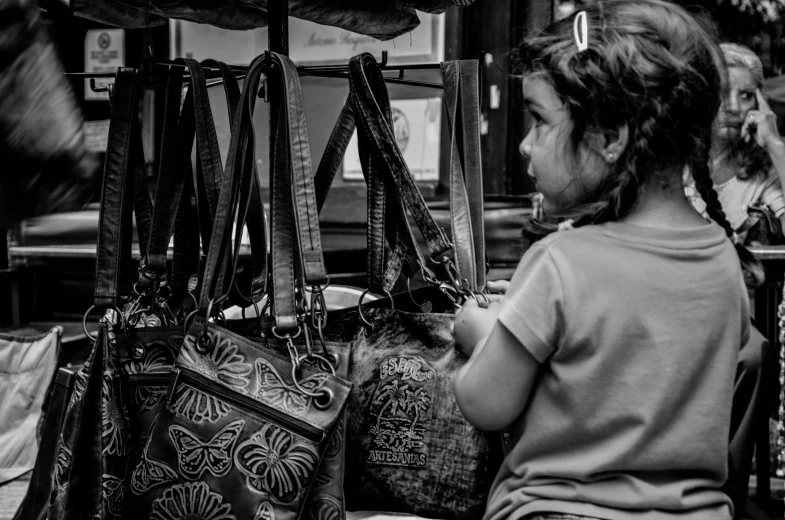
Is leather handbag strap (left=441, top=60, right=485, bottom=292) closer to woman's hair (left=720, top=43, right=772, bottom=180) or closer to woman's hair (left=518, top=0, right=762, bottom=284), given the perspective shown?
woman's hair (left=518, top=0, right=762, bottom=284)

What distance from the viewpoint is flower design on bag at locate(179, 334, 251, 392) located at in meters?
1.54

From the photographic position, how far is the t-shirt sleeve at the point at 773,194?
359 centimetres

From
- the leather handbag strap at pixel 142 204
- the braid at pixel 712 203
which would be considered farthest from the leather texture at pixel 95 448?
the braid at pixel 712 203

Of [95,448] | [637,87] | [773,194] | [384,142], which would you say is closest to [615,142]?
[637,87]


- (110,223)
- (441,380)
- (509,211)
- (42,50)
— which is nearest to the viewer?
(42,50)

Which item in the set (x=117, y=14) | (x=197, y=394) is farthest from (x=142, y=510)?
(x=117, y=14)

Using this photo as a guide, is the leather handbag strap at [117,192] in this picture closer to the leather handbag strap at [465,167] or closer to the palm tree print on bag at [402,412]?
the palm tree print on bag at [402,412]

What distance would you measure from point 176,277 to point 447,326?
71cm

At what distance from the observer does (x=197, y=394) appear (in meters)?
1.55

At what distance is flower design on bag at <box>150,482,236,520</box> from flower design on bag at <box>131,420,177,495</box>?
1.0 inches

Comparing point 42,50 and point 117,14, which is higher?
point 117,14

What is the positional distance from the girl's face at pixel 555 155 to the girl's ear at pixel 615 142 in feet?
0.07

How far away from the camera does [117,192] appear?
1.84 meters

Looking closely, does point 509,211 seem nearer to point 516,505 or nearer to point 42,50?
point 516,505
